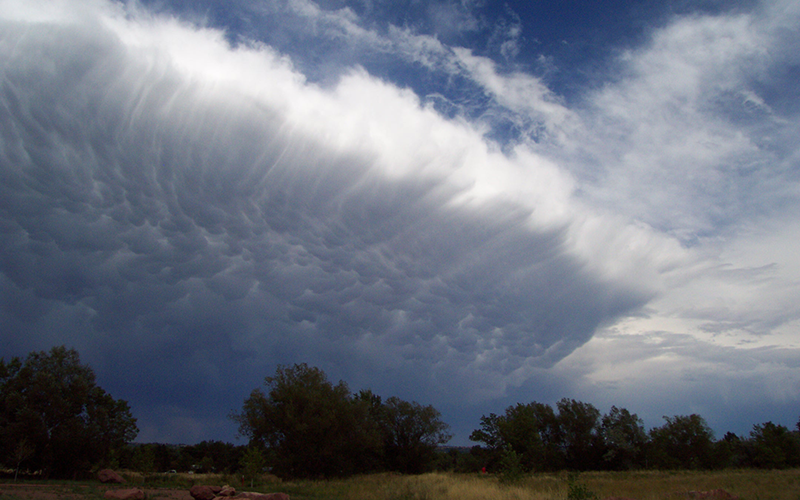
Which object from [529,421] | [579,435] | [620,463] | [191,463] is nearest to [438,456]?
[529,421]

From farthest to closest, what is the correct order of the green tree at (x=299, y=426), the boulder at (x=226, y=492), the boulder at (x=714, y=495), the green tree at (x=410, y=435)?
the green tree at (x=410, y=435) < the green tree at (x=299, y=426) < the boulder at (x=226, y=492) < the boulder at (x=714, y=495)

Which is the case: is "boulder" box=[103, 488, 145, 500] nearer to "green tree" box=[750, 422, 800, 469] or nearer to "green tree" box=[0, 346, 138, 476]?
"green tree" box=[0, 346, 138, 476]

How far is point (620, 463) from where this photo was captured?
6569cm

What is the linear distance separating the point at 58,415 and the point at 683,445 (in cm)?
7786

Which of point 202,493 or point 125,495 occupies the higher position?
point 125,495

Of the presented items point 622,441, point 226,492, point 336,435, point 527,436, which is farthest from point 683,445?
point 226,492

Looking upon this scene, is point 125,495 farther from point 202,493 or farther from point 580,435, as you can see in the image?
point 580,435

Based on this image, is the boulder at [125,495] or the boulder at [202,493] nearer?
the boulder at [125,495]

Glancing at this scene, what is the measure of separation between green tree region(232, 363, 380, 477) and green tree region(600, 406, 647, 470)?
4114cm

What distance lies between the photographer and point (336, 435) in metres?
47.5

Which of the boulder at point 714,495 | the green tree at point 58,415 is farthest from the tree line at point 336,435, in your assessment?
the boulder at point 714,495

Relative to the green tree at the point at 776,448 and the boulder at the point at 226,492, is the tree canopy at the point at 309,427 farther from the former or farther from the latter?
the green tree at the point at 776,448

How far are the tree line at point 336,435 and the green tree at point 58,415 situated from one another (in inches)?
3.3

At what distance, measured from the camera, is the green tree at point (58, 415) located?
117 ft
